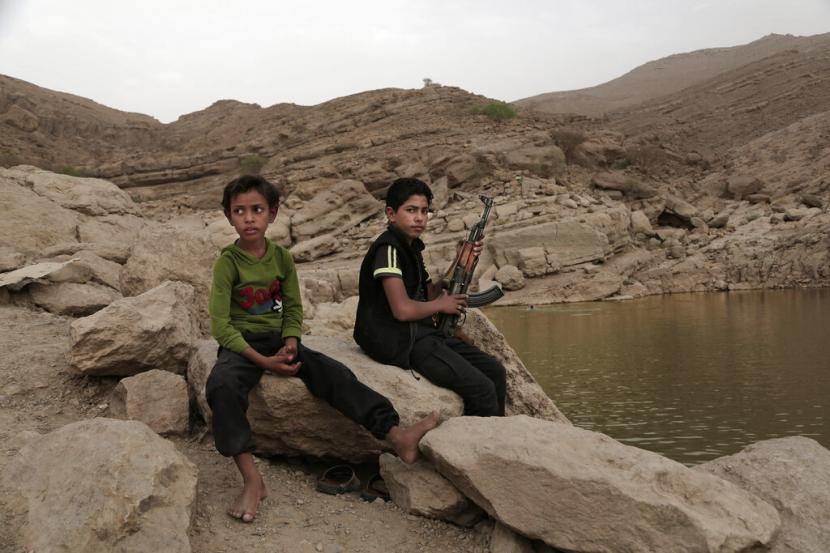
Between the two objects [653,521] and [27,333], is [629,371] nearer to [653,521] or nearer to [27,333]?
[653,521]

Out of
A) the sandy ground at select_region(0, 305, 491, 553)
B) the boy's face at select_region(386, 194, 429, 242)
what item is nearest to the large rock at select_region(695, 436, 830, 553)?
the sandy ground at select_region(0, 305, 491, 553)

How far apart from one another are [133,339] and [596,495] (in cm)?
286

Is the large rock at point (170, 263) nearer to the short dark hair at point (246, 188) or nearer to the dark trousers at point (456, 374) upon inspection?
the short dark hair at point (246, 188)

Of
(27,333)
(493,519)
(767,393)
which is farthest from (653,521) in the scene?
(767,393)

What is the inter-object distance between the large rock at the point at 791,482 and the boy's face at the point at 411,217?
202cm

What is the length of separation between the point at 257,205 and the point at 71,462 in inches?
62.0

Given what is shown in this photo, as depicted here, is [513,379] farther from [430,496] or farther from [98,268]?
[98,268]

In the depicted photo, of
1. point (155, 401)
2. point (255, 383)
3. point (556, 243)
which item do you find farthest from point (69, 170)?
point (255, 383)

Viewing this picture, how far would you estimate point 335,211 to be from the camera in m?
25.0

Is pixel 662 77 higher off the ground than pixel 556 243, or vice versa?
pixel 662 77

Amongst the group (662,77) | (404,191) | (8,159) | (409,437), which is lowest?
(409,437)

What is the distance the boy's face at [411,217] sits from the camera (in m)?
3.69

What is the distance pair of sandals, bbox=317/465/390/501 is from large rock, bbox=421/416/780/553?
54 centimetres

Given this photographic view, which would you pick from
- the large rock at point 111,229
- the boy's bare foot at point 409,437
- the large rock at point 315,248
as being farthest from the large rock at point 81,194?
the large rock at point 315,248
